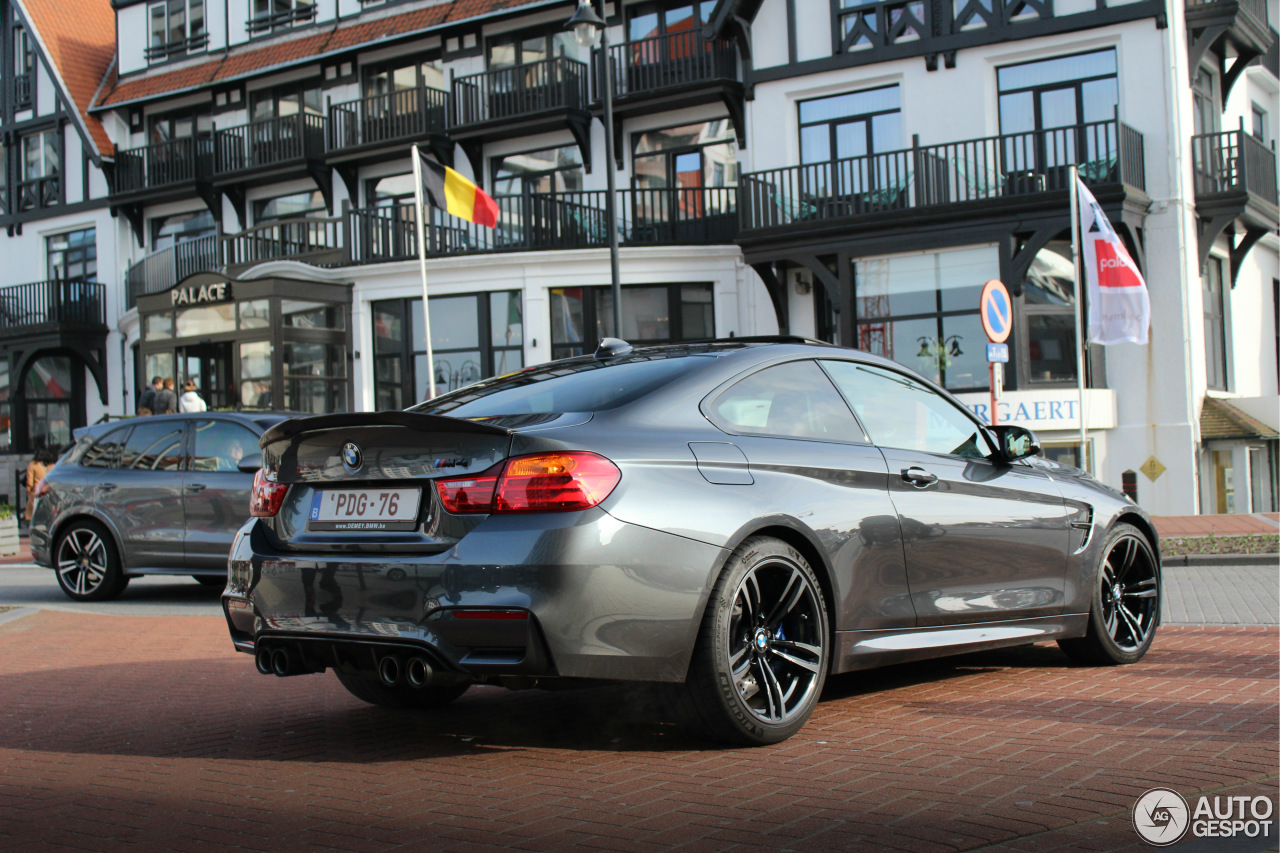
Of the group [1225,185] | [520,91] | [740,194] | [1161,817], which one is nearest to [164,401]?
[740,194]

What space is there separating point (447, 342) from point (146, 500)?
1529cm

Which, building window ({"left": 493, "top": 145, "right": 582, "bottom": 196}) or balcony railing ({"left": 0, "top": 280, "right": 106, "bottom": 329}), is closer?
building window ({"left": 493, "top": 145, "right": 582, "bottom": 196})

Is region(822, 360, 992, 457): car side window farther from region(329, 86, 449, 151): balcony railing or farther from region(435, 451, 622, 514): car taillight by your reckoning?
region(329, 86, 449, 151): balcony railing

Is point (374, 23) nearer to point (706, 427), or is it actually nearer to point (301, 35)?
point (301, 35)

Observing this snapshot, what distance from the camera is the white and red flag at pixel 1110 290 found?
56.4 ft

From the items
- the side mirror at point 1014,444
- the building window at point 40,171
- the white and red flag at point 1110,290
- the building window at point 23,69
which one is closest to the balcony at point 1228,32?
the white and red flag at point 1110,290

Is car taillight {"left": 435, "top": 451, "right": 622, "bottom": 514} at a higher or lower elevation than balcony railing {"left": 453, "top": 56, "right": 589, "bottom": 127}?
lower

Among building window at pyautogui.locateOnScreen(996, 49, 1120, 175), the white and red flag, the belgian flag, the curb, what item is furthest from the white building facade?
the curb

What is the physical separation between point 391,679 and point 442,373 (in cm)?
2262

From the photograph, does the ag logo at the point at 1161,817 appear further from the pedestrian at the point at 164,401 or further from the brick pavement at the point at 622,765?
the pedestrian at the point at 164,401

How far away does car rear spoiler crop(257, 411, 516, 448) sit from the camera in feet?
14.0

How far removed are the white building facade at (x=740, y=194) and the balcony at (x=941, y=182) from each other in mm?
56

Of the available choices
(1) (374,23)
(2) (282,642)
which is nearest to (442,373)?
Result: (1) (374,23)

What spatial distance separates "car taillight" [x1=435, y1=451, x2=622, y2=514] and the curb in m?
9.66
